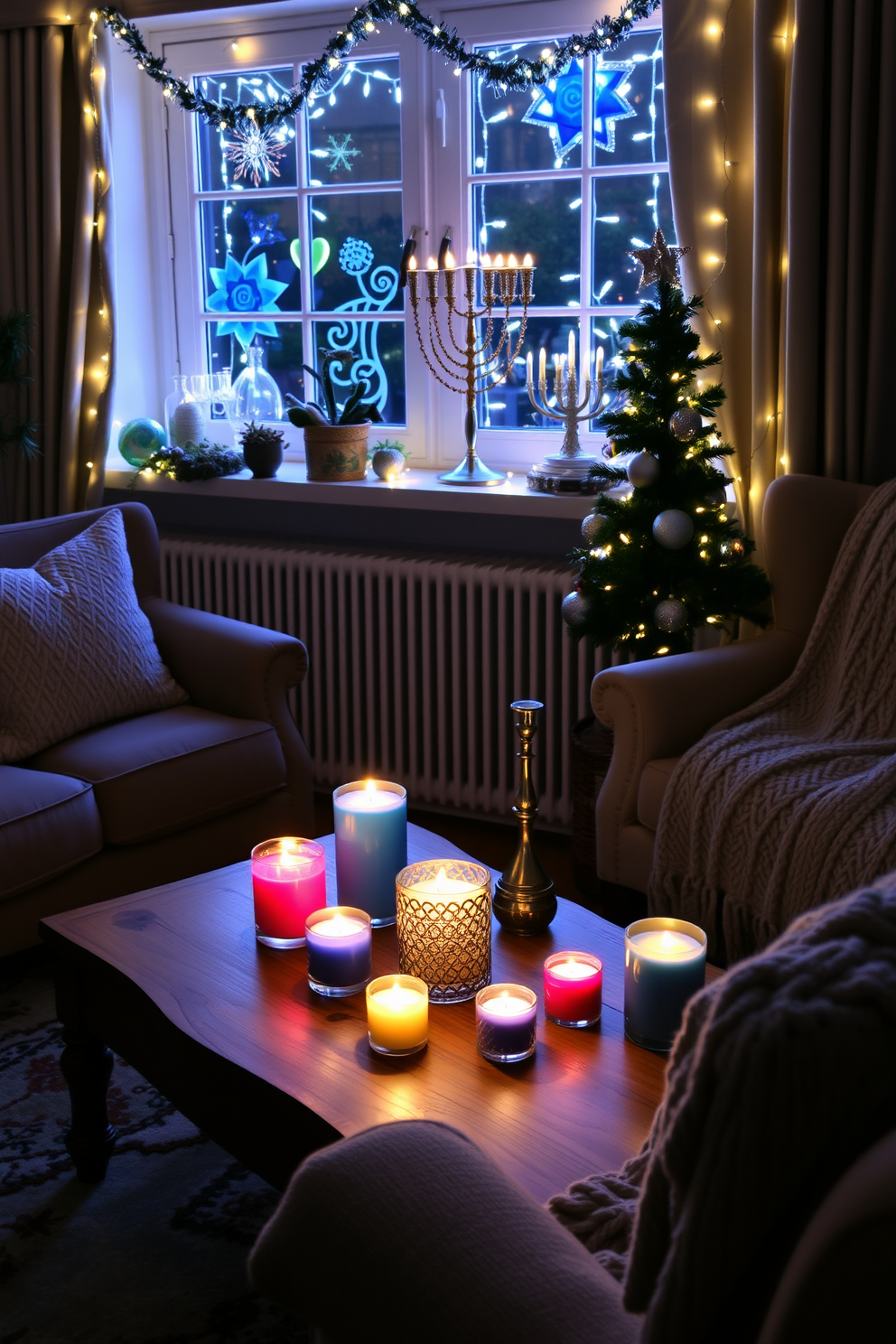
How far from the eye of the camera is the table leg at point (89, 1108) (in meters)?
1.76

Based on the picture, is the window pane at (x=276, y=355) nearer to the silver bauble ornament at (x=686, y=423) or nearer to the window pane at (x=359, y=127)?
the window pane at (x=359, y=127)

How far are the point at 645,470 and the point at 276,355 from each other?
5.37 feet

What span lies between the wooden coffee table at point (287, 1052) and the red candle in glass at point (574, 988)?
0.02 meters

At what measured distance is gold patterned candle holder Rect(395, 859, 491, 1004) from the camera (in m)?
1.46

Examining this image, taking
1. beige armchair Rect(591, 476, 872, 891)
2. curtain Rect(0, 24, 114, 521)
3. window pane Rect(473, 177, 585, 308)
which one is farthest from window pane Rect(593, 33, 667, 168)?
curtain Rect(0, 24, 114, 521)

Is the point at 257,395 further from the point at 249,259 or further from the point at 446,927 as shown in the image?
the point at 446,927

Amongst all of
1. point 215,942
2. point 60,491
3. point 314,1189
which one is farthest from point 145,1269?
point 60,491

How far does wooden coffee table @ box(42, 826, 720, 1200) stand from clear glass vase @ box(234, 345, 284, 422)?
7.38ft

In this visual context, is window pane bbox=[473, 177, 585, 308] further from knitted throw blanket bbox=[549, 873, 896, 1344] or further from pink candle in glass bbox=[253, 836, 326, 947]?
knitted throw blanket bbox=[549, 873, 896, 1344]

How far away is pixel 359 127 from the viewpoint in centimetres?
348

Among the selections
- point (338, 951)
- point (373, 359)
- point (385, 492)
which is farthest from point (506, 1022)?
point (373, 359)

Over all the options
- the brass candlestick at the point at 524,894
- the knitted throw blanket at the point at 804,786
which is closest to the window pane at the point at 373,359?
the knitted throw blanket at the point at 804,786

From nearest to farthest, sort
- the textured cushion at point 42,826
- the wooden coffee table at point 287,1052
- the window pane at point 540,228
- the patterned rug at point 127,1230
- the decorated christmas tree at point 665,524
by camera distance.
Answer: the wooden coffee table at point 287,1052
the patterned rug at point 127,1230
the textured cushion at point 42,826
the decorated christmas tree at point 665,524
the window pane at point 540,228

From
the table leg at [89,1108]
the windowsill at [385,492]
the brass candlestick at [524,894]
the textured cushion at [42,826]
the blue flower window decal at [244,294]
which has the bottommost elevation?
the table leg at [89,1108]
